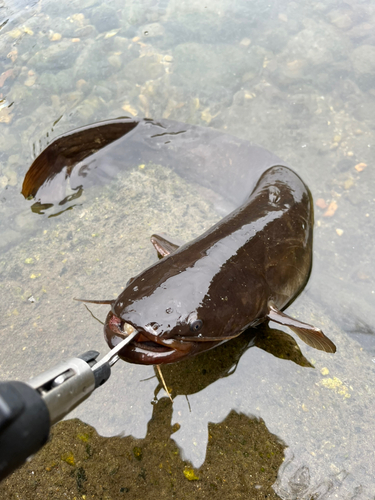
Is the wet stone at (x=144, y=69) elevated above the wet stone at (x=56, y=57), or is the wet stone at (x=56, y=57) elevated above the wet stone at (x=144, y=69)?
the wet stone at (x=56, y=57)

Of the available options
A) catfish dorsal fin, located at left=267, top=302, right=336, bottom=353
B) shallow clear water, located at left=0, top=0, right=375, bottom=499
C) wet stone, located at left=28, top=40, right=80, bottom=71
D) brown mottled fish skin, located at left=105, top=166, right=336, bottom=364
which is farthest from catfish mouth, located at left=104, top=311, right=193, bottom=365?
wet stone, located at left=28, top=40, right=80, bottom=71

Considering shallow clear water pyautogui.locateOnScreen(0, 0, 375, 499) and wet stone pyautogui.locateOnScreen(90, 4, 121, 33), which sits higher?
wet stone pyautogui.locateOnScreen(90, 4, 121, 33)

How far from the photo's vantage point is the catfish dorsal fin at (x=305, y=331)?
2398mm

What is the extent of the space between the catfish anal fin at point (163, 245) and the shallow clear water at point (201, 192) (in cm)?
23

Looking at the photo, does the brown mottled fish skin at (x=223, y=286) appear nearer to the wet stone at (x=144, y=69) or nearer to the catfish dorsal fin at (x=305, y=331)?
the catfish dorsal fin at (x=305, y=331)

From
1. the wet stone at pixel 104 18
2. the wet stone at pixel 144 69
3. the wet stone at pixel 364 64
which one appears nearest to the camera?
the wet stone at pixel 364 64

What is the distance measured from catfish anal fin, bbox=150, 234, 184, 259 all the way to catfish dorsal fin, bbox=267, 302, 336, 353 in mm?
848

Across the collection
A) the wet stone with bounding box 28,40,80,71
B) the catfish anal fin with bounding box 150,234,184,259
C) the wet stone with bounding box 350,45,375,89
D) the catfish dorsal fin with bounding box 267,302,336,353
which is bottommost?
the catfish dorsal fin with bounding box 267,302,336,353

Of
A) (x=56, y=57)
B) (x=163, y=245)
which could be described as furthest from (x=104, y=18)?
(x=163, y=245)

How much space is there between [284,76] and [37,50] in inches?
120

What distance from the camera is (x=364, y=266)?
3.14 metres

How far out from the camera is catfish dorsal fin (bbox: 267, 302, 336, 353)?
2.40 m

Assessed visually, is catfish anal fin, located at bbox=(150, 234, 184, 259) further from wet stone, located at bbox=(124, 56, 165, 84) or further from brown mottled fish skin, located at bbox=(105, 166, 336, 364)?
wet stone, located at bbox=(124, 56, 165, 84)

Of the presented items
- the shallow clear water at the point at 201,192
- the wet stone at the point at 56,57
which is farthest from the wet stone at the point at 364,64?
the wet stone at the point at 56,57
